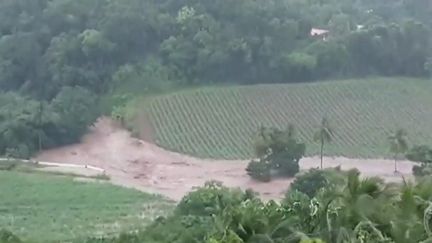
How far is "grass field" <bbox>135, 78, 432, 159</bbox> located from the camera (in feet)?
95.6

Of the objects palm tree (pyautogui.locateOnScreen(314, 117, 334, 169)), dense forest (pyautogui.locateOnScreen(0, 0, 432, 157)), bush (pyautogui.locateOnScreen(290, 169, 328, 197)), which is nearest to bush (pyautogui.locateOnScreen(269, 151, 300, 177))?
palm tree (pyautogui.locateOnScreen(314, 117, 334, 169))

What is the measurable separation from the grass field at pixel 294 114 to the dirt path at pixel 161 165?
0.74 m

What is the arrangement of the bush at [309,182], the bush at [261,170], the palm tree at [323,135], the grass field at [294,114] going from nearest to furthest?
the bush at [309,182], the bush at [261,170], the palm tree at [323,135], the grass field at [294,114]

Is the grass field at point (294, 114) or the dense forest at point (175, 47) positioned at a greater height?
the dense forest at point (175, 47)

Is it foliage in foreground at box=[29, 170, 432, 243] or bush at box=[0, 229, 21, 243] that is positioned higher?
foliage in foreground at box=[29, 170, 432, 243]

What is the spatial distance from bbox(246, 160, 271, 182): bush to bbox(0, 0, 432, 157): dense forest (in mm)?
8012

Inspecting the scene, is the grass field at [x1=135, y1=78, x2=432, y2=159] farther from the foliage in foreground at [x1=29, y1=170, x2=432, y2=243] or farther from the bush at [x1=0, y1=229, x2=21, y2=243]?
the foliage in foreground at [x1=29, y1=170, x2=432, y2=243]

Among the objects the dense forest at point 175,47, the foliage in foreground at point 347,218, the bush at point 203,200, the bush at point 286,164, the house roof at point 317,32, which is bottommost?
the bush at point 203,200

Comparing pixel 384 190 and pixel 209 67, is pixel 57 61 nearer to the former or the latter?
pixel 209 67

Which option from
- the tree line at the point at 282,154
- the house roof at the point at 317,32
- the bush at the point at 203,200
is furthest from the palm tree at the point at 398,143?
the house roof at the point at 317,32

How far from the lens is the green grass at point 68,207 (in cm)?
2027

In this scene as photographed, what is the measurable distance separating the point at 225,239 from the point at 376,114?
82.5 feet

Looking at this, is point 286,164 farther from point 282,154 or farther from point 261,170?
point 261,170

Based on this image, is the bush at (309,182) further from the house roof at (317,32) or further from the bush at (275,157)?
the house roof at (317,32)
